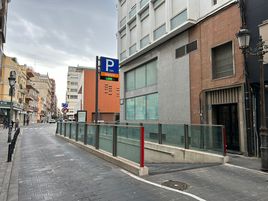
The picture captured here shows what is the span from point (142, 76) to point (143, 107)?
2.65 metres

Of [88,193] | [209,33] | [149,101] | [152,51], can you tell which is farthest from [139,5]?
[88,193]

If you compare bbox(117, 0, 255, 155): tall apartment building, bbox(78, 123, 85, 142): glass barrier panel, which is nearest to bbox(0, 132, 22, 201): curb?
bbox(78, 123, 85, 142): glass barrier panel

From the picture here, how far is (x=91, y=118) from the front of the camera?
4606cm

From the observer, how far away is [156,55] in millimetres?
19062

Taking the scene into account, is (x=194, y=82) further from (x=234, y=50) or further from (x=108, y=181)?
(x=108, y=181)

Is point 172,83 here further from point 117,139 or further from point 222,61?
point 117,139

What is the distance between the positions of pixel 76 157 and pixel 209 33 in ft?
30.3

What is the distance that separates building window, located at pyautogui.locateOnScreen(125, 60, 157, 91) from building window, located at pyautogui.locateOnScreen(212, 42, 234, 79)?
21.2 ft

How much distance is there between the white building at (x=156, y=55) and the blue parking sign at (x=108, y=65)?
401cm

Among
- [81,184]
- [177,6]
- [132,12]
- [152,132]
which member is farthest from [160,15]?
[81,184]

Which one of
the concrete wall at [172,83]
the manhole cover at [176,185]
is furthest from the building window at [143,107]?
the manhole cover at [176,185]

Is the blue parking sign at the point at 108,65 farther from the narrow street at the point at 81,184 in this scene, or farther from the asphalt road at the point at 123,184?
the asphalt road at the point at 123,184

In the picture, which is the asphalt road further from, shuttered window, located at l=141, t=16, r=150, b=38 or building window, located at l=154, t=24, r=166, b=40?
shuttered window, located at l=141, t=16, r=150, b=38

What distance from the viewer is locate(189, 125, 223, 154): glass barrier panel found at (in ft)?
33.1
